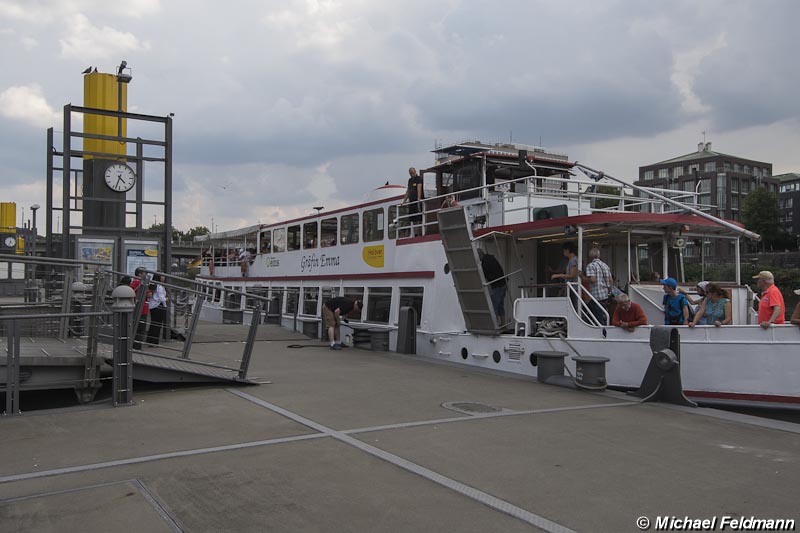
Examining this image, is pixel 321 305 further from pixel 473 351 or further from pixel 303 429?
pixel 303 429

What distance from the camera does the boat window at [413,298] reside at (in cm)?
1524

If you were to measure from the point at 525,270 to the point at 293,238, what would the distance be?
34.3 feet

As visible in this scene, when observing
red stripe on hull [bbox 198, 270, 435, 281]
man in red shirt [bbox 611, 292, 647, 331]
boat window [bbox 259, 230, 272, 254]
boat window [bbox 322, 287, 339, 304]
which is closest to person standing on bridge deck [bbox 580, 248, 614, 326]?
man in red shirt [bbox 611, 292, 647, 331]

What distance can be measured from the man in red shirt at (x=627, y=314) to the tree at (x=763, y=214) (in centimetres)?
7505

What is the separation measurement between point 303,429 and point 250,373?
4305 millimetres

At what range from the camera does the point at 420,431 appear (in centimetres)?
701

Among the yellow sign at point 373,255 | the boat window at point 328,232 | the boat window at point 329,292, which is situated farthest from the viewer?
the boat window at point 328,232

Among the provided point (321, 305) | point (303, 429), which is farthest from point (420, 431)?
point (321, 305)

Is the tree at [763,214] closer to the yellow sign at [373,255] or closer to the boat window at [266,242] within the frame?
the boat window at [266,242]

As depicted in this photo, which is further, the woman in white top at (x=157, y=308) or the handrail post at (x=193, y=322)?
the woman in white top at (x=157, y=308)

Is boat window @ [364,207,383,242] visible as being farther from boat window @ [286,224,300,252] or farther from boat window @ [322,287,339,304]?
boat window @ [286,224,300,252]

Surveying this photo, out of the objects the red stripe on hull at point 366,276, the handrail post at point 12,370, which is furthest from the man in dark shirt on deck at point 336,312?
the handrail post at point 12,370

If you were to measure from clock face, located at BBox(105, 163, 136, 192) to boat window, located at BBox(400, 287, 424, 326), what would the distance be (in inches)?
263

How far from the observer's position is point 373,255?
Answer: 17.3 meters
